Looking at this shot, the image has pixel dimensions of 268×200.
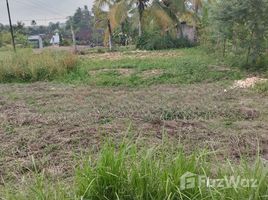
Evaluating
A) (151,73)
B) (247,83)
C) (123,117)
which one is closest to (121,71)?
(151,73)

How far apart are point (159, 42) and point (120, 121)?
14.3 m

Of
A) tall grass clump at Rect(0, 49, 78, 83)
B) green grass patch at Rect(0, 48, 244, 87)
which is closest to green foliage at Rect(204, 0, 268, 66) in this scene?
green grass patch at Rect(0, 48, 244, 87)

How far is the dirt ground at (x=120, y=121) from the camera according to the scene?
3.34 metres

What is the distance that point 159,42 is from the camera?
18141 mm

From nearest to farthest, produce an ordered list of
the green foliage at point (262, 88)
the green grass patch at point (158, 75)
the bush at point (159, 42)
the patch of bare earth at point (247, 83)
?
the green foliage at point (262, 88)
the patch of bare earth at point (247, 83)
the green grass patch at point (158, 75)
the bush at point (159, 42)

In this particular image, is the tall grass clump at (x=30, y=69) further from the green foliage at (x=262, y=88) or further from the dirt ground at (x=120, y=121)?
the green foliage at (x=262, y=88)

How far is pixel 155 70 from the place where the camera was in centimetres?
922

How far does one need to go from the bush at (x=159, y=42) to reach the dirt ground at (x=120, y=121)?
11.4 m

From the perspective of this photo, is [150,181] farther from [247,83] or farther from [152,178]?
[247,83]

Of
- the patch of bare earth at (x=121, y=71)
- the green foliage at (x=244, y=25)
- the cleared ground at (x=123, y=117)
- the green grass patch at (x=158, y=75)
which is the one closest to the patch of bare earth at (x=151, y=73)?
the green grass patch at (x=158, y=75)

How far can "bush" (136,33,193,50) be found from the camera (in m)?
18.1

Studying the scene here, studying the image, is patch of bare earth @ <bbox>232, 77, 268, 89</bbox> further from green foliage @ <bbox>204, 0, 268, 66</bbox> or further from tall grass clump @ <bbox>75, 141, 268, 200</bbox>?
tall grass clump @ <bbox>75, 141, 268, 200</bbox>

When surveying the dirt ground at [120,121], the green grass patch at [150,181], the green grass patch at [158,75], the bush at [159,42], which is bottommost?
the dirt ground at [120,121]

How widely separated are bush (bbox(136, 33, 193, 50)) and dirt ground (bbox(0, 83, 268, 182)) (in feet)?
37.4
